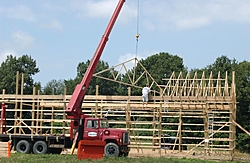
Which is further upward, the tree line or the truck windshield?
the tree line

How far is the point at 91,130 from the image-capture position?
20188 mm

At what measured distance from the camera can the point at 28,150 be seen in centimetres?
2123

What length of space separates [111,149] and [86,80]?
3.48 metres

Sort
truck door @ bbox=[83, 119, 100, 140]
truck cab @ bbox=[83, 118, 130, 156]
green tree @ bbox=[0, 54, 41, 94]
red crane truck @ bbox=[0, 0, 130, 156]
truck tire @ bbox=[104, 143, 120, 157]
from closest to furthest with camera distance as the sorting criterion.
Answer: truck tire @ bbox=[104, 143, 120, 157] < truck cab @ bbox=[83, 118, 130, 156] < red crane truck @ bbox=[0, 0, 130, 156] < truck door @ bbox=[83, 119, 100, 140] < green tree @ bbox=[0, 54, 41, 94]

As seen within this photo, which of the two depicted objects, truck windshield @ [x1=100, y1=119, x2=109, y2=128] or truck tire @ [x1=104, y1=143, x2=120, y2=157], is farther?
truck windshield @ [x1=100, y1=119, x2=109, y2=128]

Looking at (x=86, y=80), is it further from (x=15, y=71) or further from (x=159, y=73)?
(x=159, y=73)

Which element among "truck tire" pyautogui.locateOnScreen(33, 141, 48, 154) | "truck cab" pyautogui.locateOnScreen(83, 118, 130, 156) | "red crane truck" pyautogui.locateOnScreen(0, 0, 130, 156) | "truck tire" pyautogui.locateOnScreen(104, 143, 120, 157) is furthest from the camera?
"truck tire" pyautogui.locateOnScreen(33, 141, 48, 154)

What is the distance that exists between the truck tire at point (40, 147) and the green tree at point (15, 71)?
2678 cm

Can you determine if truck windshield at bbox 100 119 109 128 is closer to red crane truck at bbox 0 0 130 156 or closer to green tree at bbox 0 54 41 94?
red crane truck at bbox 0 0 130 156

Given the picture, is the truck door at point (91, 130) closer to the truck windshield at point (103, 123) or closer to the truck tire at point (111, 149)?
the truck windshield at point (103, 123)

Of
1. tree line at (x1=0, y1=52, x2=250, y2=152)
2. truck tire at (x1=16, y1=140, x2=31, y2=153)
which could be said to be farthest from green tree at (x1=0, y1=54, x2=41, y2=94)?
truck tire at (x1=16, y1=140, x2=31, y2=153)

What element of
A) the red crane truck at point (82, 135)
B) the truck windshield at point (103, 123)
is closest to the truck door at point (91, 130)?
the red crane truck at point (82, 135)

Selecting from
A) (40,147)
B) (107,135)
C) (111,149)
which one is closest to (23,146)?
(40,147)

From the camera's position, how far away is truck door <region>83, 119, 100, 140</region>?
20.1 m
